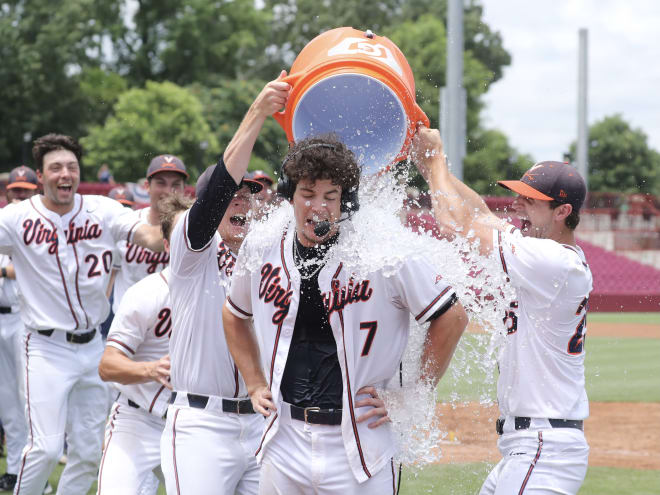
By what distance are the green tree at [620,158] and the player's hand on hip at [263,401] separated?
201 ft

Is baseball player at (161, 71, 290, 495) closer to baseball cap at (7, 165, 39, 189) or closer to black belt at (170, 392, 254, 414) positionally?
black belt at (170, 392, 254, 414)

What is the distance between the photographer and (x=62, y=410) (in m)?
5.54

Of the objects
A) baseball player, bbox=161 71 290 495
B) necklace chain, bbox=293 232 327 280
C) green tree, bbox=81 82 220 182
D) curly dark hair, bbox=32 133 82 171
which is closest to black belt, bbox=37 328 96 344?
curly dark hair, bbox=32 133 82 171

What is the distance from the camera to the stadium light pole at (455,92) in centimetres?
1017

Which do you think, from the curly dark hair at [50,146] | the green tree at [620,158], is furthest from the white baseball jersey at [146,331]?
the green tree at [620,158]

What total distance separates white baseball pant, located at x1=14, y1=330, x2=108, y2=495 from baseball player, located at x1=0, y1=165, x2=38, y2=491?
1.05 metres

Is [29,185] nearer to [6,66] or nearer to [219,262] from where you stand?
[219,262]

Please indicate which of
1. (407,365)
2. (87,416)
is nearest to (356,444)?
(407,365)

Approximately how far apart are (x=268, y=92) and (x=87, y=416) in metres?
3.45

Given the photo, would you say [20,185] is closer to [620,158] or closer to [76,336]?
[76,336]

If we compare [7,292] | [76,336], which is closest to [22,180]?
[7,292]

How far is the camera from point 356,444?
9.88 ft

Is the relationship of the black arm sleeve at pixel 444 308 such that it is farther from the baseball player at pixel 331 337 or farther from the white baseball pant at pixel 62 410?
the white baseball pant at pixel 62 410

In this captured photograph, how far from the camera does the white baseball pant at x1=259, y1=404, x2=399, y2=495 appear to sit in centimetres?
302
